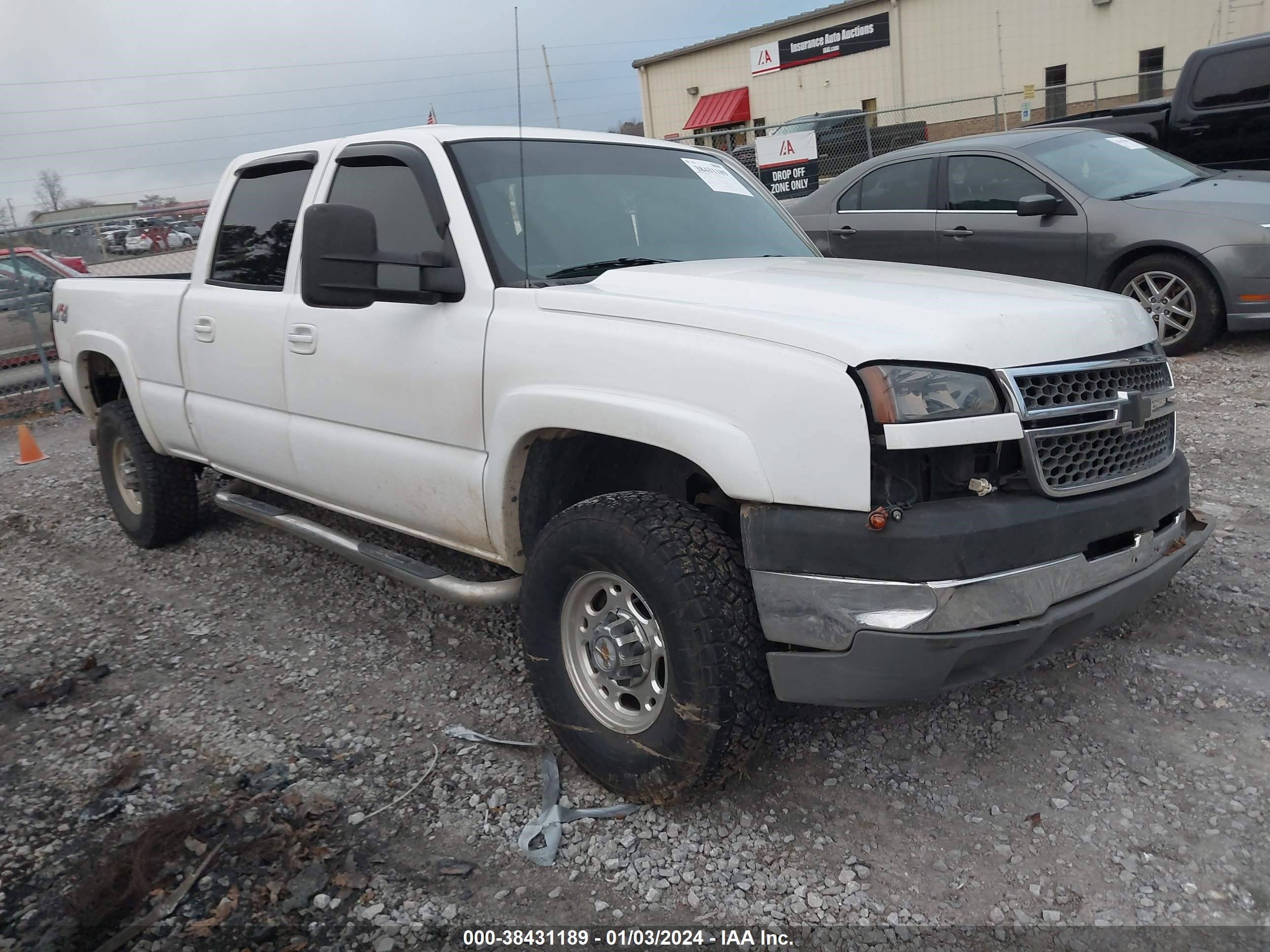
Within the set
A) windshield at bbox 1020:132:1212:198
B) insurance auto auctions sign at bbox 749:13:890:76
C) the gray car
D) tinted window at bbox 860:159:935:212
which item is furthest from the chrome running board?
insurance auto auctions sign at bbox 749:13:890:76

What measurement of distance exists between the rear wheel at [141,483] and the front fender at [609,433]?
2855 millimetres

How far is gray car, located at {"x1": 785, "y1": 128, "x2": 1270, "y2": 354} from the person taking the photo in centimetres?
679

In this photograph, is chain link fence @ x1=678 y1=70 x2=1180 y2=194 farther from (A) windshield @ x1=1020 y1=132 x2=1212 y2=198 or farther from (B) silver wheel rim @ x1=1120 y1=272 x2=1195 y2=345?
(B) silver wheel rim @ x1=1120 y1=272 x2=1195 y2=345

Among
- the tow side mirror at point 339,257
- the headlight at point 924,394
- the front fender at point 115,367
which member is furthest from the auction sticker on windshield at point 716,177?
the front fender at point 115,367

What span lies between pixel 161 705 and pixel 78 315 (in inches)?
111

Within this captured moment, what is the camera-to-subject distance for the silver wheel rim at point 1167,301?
23.0 feet

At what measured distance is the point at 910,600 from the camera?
7.66 feet

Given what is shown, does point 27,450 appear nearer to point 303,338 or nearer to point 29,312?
point 29,312

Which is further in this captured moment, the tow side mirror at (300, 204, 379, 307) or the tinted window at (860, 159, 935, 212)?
the tinted window at (860, 159, 935, 212)

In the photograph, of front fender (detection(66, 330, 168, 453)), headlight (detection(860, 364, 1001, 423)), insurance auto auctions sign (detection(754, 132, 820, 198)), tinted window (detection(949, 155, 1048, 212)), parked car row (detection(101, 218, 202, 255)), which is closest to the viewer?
headlight (detection(860, 364, 1001, 423))

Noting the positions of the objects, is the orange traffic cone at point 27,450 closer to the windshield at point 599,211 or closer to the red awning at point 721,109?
the windshield at point 599,211

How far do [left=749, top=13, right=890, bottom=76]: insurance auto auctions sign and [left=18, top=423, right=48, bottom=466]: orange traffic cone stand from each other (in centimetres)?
2938

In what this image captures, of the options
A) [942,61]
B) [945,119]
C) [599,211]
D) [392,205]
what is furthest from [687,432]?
[942,61]

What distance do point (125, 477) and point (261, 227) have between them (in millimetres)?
2012
